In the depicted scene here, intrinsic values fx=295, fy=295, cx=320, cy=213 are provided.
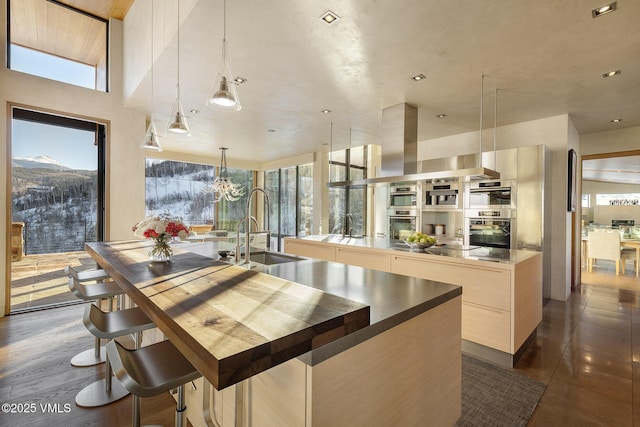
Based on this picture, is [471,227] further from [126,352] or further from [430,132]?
[126,352]

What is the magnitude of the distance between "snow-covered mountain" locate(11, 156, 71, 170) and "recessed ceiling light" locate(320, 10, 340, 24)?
4011 millimetres

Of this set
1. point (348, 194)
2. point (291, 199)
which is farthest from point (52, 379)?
point (291, 199)

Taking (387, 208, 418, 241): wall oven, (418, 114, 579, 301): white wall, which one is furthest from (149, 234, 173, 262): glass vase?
(418, 114, 579, 301): white wall

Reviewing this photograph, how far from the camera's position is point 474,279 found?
8.31 feet

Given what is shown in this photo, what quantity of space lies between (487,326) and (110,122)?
5116 mm

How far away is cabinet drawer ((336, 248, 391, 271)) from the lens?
3.17 metres

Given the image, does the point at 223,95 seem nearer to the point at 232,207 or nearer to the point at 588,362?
the point at 588,362

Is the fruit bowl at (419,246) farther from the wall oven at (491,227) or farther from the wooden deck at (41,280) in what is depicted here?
the wooden deck at (41,280)

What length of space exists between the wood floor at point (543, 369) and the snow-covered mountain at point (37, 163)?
1845 mm

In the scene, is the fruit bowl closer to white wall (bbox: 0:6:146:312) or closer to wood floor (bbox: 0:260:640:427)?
wood floor (bbox: 0:260:640:427)

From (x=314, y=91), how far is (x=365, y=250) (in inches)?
76.7

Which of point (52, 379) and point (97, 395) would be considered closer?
point (97, 395)

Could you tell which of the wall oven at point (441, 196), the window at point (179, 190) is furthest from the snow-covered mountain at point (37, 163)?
the wall oven at point (441, 196)

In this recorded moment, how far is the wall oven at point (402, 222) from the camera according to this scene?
508 centimetres
